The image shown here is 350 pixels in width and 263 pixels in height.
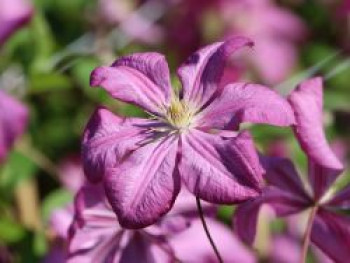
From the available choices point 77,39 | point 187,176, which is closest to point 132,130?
point 187,176

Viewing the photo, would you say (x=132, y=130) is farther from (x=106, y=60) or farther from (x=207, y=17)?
(x=207, y=17)

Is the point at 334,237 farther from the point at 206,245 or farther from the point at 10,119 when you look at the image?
the point at 10,119

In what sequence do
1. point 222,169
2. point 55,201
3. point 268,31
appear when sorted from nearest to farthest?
1. point 222,169
2. point 55,201
3. point 268,31

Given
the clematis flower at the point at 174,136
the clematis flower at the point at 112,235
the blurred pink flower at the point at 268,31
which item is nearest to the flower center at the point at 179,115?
the clematis flower at the point at 174,136

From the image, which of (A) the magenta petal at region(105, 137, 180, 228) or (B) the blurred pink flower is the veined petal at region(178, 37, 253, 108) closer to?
(A) the magenta petal at region(105, 137, 180, 228)

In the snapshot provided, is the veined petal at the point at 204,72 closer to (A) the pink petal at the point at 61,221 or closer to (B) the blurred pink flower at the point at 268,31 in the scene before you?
(A) the pink petal at the point at 61,221

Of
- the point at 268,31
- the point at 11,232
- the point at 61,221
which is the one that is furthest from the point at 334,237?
the point at 268,31

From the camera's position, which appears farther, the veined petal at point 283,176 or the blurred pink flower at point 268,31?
the blurred pink flower at point 268,31
